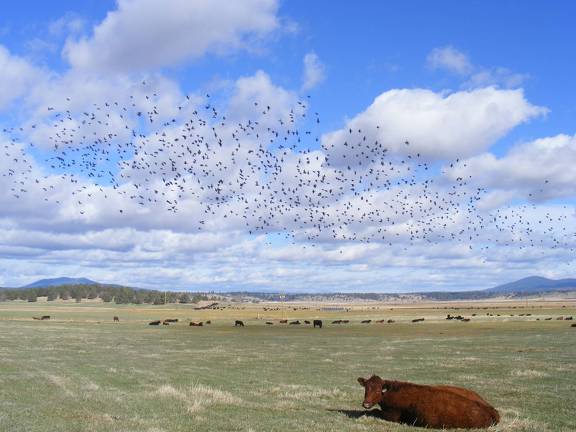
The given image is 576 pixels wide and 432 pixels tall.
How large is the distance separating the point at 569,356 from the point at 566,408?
1978 cm

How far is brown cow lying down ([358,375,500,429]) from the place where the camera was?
16.5 metres

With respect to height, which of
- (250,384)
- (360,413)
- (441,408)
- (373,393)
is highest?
(373,393)

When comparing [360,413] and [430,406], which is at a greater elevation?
[430,406]

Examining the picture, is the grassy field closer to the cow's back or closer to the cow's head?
the cow's head

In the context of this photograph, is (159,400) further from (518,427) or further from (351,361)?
(351,361)

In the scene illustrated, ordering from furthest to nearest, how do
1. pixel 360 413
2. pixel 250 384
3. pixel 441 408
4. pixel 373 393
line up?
pixel 250 384 → pixel 360 413 → pixel 373 393 → pixel 441 408

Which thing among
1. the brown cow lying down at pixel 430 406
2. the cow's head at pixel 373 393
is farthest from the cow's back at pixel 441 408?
the cow's head at pixel 373 393

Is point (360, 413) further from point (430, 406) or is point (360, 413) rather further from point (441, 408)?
point (441, 408)

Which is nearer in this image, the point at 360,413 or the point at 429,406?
the point at 429,406

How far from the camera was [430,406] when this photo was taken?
16891mm

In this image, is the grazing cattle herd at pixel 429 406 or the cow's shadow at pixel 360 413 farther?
the cow's shadow at pixel 360 413

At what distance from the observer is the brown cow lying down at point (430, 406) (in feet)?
54.1

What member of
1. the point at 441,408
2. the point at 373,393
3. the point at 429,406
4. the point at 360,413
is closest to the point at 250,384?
the point at 360,413

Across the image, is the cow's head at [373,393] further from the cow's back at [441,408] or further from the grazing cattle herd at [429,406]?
the cow's back at [441,408]
